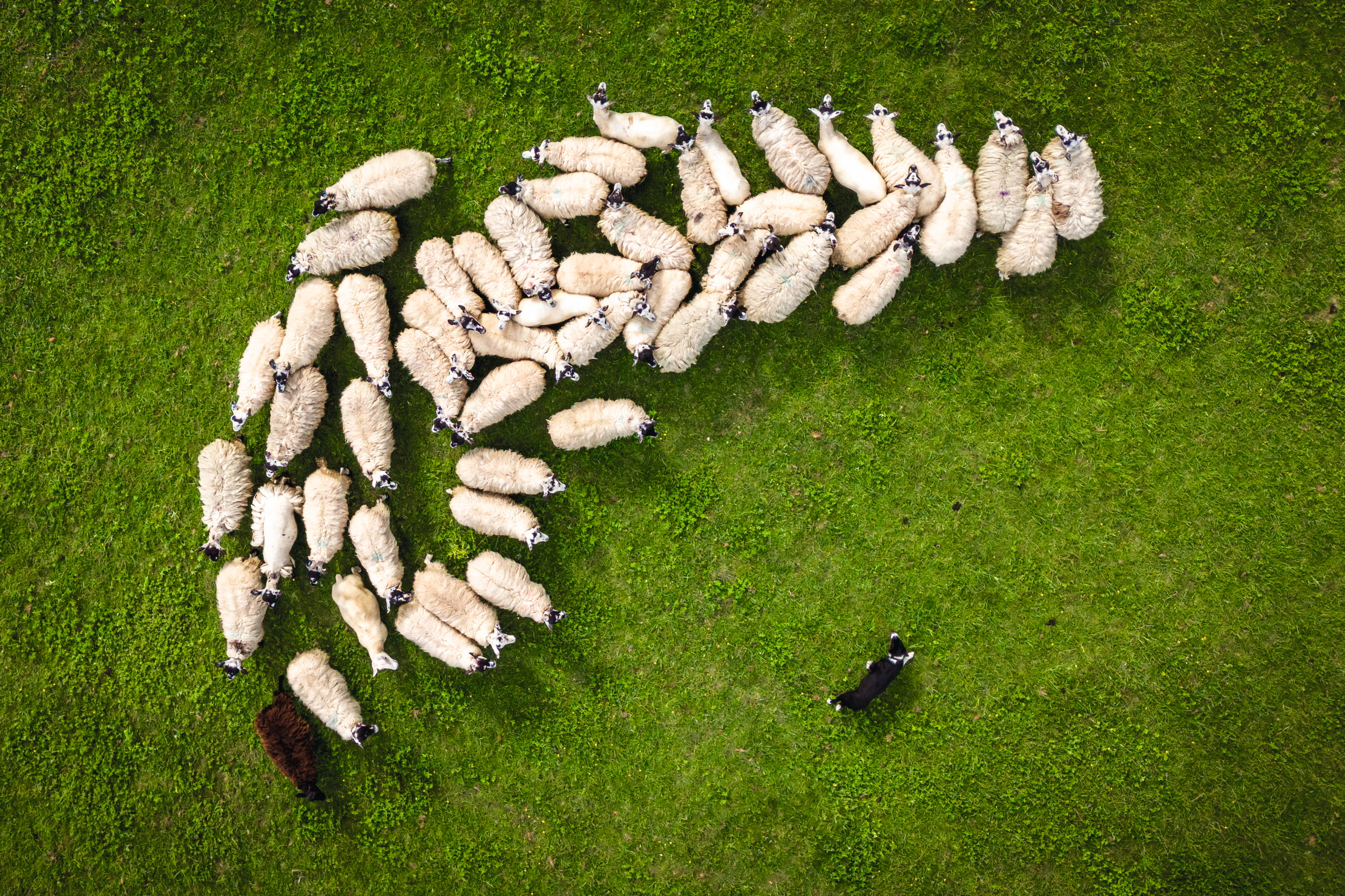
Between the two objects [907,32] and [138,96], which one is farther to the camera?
[138,96]

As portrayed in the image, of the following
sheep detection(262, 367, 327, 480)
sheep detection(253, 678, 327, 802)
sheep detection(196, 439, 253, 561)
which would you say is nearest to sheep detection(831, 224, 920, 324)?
sheep detection(262, 367, 327, 480)

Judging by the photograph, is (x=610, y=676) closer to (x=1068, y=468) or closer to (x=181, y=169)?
(x=1068, y=468)

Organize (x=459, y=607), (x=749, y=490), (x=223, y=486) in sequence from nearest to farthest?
(x=459, y=607) < (x=223, y=486) < (x=749, y=490)

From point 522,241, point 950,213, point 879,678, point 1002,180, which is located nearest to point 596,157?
point 522,241

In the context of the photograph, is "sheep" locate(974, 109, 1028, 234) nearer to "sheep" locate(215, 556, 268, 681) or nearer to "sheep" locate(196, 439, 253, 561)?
"sheep" locate(196, 439, 253, 561)

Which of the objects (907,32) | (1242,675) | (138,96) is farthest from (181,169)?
(1242,675)

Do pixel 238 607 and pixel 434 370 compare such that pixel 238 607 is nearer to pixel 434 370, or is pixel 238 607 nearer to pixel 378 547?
pixel 378 547

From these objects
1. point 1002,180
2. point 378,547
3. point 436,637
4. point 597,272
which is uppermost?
point 1002,180
